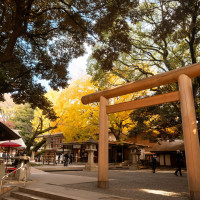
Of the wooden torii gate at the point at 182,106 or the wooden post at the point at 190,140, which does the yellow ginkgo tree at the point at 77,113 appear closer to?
the wooden torii gate at the point at 182,106

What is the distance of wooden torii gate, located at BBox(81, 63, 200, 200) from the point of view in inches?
183

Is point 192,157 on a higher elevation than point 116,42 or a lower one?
lower

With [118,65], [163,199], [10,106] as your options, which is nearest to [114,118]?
[118,65]

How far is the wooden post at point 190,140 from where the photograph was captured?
457cm

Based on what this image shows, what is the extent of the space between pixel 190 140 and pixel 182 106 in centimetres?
94

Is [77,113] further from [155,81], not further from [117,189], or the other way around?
[155,81]

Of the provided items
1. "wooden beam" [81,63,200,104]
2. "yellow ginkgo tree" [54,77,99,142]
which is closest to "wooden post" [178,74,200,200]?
"wooden beam" [81,63,200,104]

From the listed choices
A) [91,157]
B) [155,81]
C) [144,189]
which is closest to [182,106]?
[155,81]

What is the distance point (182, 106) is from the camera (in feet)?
16.8

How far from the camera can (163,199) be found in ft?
16.2

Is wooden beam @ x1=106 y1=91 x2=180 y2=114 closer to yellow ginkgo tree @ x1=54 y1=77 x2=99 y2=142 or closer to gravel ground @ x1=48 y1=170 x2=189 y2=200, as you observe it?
gravel ground @ x1=48 y1=170 x2=189 y2=200

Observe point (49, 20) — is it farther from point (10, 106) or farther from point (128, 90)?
point (10, 106)

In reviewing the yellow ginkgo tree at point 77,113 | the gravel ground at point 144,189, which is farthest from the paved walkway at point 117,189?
the yellow ginkgo tree at point 77,113

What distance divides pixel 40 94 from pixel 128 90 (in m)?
5.26
